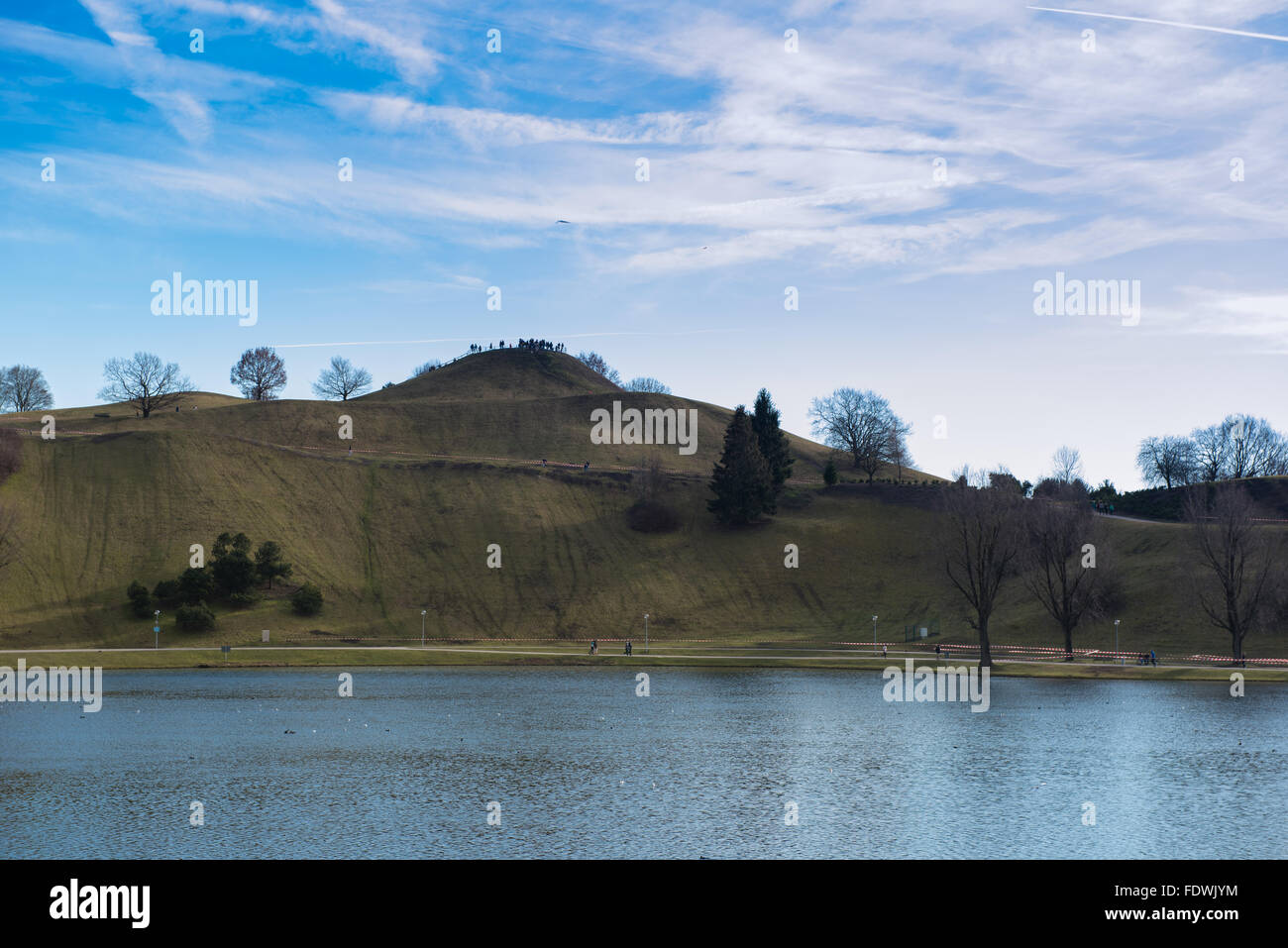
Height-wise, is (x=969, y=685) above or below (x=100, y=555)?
below

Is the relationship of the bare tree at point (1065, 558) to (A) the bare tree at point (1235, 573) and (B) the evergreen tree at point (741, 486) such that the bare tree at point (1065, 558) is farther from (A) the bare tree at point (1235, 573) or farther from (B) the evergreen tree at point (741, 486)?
(B) the evergreen tree at point (741, 486)

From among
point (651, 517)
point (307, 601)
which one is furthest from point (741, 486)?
point (307, 601)

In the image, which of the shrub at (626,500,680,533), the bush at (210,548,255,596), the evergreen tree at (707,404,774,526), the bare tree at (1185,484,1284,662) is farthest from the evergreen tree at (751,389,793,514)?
the bush at (210,548,255,596)

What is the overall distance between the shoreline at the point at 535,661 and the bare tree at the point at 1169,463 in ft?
381

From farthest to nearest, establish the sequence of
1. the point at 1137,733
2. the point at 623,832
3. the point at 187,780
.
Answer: the point at 1137,733 → the point at 187,780 → the point at 623,832

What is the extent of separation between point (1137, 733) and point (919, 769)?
49.5 feet

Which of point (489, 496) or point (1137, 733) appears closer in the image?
point (1137, 733)

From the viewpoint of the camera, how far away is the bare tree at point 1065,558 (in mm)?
89938

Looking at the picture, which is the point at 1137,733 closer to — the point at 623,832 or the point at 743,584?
the point at 623,832

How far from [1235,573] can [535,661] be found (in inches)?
2281

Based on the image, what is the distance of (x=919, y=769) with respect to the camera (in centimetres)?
3884

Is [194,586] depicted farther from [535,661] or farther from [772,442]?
[772,442]

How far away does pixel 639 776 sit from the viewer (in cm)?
3716

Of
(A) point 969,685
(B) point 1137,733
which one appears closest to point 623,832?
(B) point 1137,733
